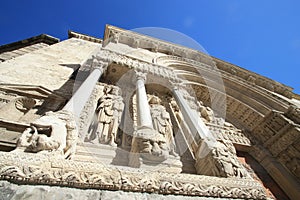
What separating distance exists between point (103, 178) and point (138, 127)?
1662 mm

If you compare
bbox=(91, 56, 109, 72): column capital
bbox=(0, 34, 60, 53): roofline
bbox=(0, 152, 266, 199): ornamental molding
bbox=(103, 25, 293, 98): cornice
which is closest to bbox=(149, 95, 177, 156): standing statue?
bbox=(91, 56, 109, 72): column capital

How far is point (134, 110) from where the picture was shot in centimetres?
493

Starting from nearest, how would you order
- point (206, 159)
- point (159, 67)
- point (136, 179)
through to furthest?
1. point (136, 179)
2. point (206, 159)
3. point (159, 67)

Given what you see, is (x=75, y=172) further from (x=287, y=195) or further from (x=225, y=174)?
(x=287, y=195)

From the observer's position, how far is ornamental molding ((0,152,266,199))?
1533mm

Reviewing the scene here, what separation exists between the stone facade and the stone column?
28 mm

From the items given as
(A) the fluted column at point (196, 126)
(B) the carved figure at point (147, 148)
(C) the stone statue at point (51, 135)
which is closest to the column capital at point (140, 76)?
(A) the fluted column at point (196, 126)

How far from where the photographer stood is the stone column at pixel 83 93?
294 centimetres

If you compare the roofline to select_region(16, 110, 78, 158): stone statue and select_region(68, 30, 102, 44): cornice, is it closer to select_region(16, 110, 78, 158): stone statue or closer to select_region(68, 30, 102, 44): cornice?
select_region(68, 30, 102, 44): cornice

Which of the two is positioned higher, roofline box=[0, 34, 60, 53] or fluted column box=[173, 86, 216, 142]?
roofline box=[0, 34, 60, 53]

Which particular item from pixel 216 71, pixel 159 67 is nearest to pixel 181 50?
pixel 216 71

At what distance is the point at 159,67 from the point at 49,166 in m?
5.16

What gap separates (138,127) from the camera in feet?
11.1

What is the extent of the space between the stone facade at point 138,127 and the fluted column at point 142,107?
0.03 meters
